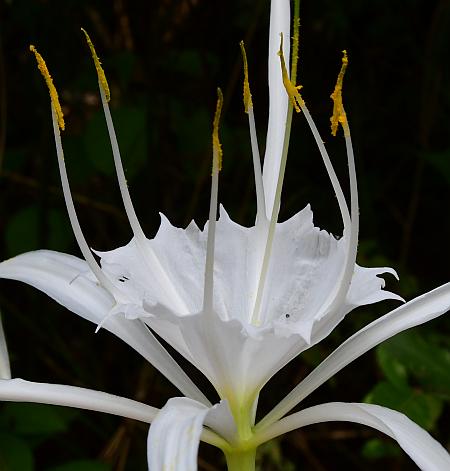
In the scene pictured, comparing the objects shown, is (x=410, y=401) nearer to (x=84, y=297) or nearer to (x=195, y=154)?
(x=84, y=297)

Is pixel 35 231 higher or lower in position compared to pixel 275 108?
lower

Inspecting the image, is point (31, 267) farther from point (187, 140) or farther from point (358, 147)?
point (358, 147)

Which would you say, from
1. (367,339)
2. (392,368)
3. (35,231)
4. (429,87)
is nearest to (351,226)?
(367,339)

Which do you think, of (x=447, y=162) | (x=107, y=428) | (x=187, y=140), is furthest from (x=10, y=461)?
(x=447, y=162)

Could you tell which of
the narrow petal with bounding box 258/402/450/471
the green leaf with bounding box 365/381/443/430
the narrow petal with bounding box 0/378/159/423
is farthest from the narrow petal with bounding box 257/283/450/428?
the green leaf with bounding box 365/381/443/430

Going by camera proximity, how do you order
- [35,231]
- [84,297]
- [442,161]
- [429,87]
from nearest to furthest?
[84,297], [35,231], [442,161], [429,87]

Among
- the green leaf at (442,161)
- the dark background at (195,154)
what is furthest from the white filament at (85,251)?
the green leaf at (442,161)
